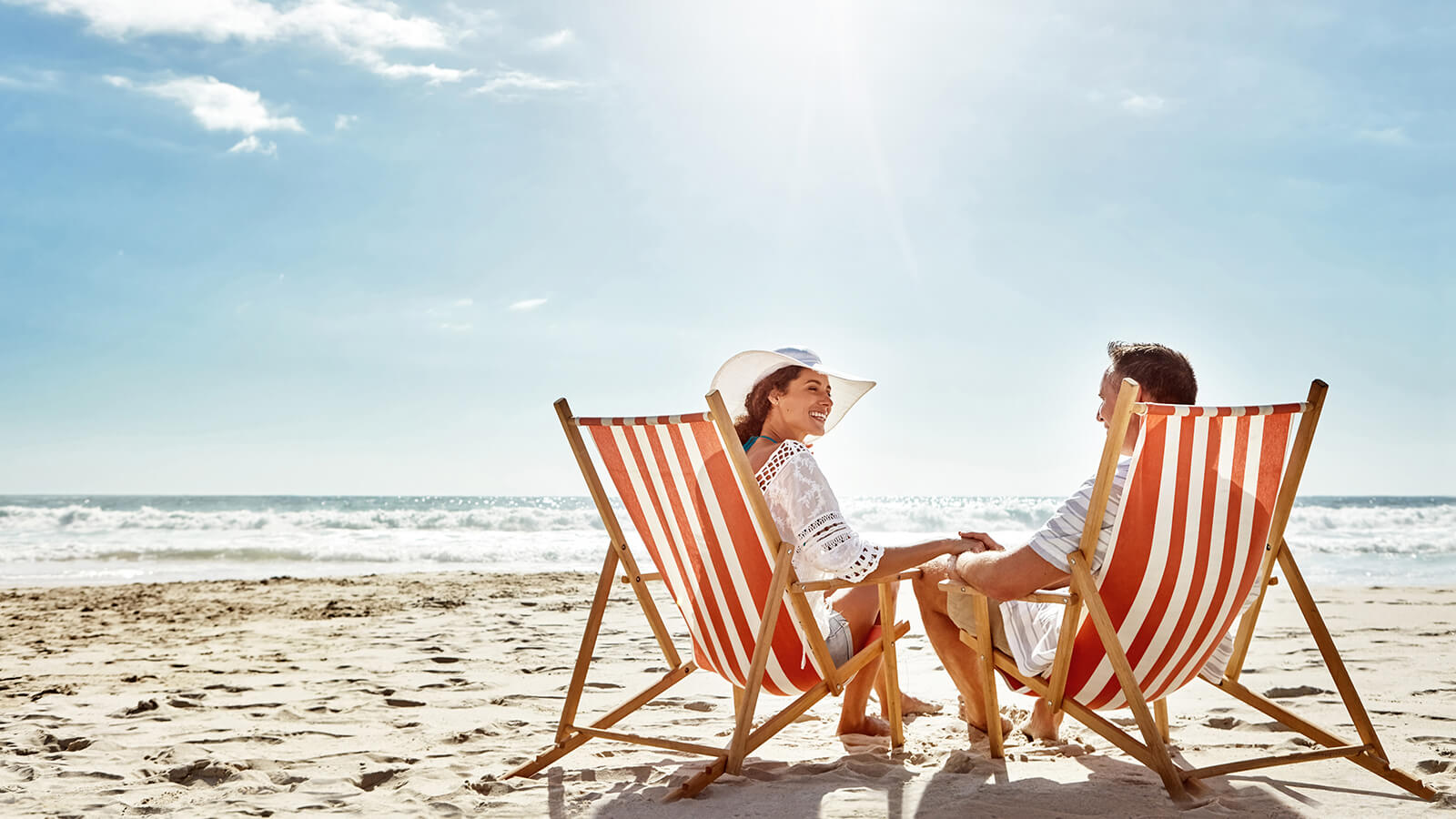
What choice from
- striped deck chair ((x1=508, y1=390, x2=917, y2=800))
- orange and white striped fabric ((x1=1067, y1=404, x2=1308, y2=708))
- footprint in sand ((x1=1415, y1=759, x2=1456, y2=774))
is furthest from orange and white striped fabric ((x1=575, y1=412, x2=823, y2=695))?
footprint in sand ((x1=1415, y1=759, x2=1456, y2=774))

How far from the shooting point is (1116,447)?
6.97ft

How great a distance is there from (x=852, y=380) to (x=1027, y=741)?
1279 mm

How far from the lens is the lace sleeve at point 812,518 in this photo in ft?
8.33

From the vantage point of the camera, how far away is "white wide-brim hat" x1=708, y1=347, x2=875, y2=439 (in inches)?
112

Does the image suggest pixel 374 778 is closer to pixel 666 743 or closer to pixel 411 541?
pixel 666 743

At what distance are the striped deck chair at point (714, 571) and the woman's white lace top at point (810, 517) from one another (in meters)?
0.09

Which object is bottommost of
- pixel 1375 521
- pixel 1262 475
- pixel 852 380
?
pixel 1375 521

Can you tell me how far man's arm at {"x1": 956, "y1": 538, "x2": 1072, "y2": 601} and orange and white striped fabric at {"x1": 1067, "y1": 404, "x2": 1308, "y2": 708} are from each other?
0.44 ft

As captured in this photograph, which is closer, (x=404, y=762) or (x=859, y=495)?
(x=404, y=762)

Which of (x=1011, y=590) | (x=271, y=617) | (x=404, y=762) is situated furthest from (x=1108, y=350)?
(x=271, y=617)

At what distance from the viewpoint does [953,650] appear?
3.02 meters

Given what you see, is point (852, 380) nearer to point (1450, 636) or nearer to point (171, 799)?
point (171, 799)

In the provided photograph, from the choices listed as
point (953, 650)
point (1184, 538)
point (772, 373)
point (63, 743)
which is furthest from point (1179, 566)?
point (63, 743)

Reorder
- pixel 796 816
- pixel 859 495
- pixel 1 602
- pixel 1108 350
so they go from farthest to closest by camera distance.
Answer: pixel 859 495, pixel 1 602, pixel 1108 350, pixel 796 816
